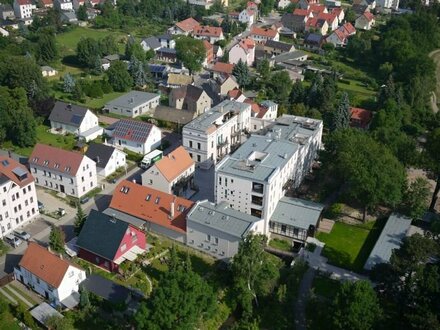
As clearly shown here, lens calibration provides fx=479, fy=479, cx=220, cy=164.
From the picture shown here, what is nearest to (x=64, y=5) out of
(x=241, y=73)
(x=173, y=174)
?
(x=241, y=73)

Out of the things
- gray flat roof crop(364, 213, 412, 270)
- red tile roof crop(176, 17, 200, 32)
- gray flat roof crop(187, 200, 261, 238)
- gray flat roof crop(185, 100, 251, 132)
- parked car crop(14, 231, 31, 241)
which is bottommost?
gray flat roof crop(364, 213, 412, 270)

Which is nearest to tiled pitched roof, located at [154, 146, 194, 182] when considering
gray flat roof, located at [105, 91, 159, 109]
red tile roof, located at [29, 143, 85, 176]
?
red tile roof, located at [29, 143, 85, 176]

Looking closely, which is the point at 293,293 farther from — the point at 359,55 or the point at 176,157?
the point at 359,55

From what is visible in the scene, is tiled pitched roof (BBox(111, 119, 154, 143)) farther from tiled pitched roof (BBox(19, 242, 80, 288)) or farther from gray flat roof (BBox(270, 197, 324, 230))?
tiled pitched roof (BBox(19, 242, 80, 288))

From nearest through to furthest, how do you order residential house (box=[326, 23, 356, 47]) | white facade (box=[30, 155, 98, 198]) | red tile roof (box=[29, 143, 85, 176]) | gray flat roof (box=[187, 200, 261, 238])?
gray flat roof (box=[187, 200, 261, 238])
red tile roof (box=[29, 143, 85, 176])
white facade (box=[30, 155, 98, 198])
residential house (box=[326, 23, 356, 47])

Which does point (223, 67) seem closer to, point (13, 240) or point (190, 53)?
point (190, 53)

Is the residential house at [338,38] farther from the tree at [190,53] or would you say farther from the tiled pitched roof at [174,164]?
the tiled pitched roof at [174,164]

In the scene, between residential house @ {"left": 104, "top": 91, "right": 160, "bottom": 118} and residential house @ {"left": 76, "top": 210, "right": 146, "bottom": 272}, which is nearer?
residential house @ {"left": 76, "top": 210, "right": 146, "bottom": 272}
